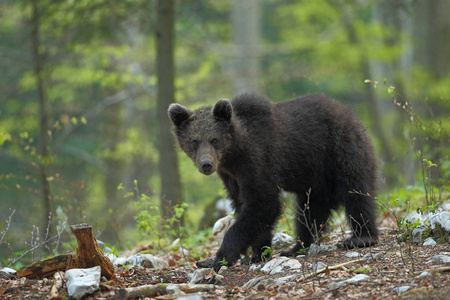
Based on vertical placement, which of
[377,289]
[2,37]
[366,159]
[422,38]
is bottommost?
[377,289]

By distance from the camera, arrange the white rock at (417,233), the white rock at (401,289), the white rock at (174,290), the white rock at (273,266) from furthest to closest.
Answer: the white rock at (417,233), the white rock at (273,266), the white rock at (174,290), the white rock at (401,289)

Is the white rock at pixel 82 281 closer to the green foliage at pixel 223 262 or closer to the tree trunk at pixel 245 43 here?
the green foliage at pixel 223 262

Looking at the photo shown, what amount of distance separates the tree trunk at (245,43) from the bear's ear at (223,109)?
12.2 meters

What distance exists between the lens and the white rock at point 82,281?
499 cm

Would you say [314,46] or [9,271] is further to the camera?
[314,46]

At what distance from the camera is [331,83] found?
28578 millimetres

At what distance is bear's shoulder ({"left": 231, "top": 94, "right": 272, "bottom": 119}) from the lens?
286 inches

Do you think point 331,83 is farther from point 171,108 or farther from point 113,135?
point 171,108

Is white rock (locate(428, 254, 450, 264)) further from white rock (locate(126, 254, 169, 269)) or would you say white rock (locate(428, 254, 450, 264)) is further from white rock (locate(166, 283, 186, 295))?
white rock (locate(126, 254, 169, 269))

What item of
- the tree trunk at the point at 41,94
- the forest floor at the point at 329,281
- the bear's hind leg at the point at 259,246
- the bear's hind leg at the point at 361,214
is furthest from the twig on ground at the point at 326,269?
the tree trunk at the point at 41,94

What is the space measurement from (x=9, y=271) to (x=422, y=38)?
430 inches

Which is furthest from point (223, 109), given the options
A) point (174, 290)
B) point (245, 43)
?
point (245, 43)

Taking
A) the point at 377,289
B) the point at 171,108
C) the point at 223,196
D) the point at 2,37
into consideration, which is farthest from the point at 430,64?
the point at 2,37

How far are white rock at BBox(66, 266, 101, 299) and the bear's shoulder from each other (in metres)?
2.96
